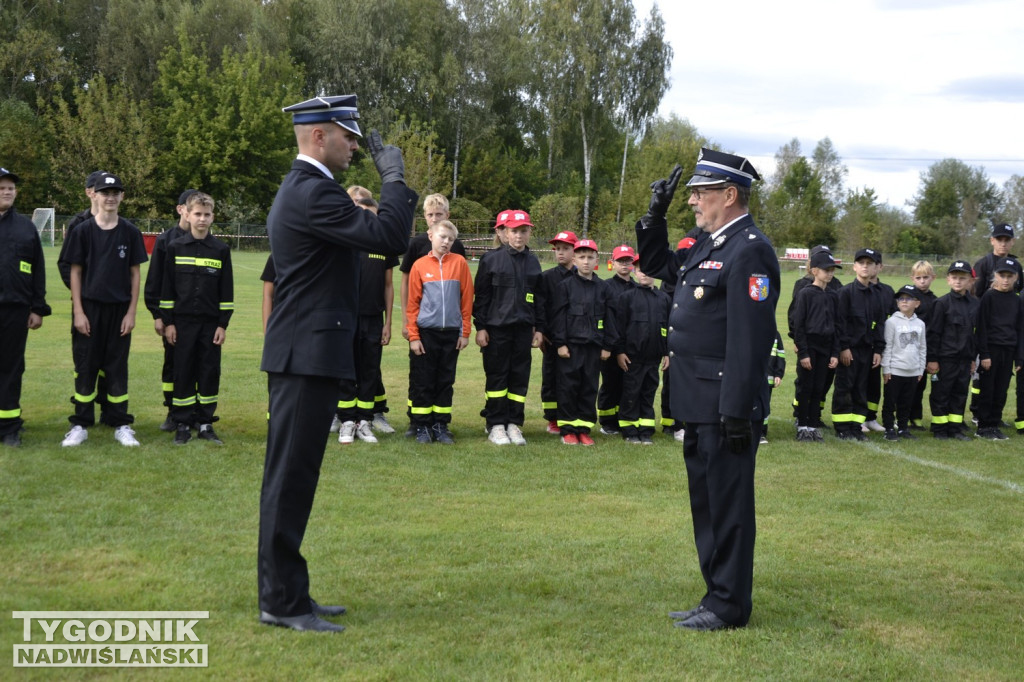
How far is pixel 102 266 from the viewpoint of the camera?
8.70m

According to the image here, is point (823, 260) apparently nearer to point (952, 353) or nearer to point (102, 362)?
point (952, 353)

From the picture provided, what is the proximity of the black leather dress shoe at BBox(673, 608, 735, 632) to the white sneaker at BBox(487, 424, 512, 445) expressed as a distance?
15.9 ft

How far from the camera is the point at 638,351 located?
10445 mm

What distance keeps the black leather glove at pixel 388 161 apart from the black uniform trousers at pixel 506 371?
5118 mm

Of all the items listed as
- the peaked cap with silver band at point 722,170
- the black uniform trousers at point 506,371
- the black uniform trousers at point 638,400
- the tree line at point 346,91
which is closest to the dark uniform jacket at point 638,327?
the black uniform trousers at point 638,400

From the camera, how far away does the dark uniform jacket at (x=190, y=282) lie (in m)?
8.92

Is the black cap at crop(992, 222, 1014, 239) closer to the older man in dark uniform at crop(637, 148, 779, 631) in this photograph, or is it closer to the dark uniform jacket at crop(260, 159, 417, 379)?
the older man in dark uniform at crop(637, 148, 779, 631)

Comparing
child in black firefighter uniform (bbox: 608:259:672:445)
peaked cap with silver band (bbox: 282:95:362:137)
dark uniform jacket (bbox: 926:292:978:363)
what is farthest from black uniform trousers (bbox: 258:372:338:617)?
dark uniform jacket (bbox: 926:292:978:363)

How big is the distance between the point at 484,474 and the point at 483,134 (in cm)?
5548

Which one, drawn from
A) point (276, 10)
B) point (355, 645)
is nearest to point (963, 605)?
point (355, 645)

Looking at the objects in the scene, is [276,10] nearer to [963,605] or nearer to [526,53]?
[526,53]

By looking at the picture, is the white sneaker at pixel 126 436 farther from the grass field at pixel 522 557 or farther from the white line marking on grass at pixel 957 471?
the white line marking on grass at pixel 957 471

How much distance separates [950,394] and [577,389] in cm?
474

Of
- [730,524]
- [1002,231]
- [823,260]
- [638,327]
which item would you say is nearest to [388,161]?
[730,524]
